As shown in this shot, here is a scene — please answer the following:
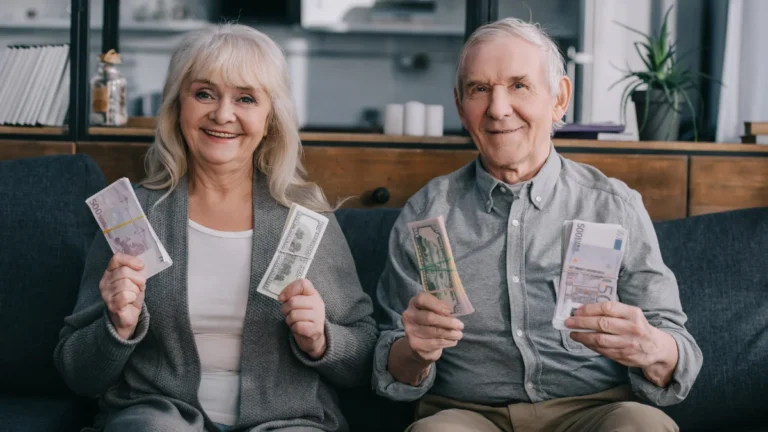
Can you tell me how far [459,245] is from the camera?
189 centimetres

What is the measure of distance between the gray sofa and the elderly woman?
0.17 meters

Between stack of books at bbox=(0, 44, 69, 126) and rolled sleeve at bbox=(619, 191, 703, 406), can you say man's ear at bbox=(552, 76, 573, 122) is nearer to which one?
rolled sleeve at bbox=(619, 191, 703, 406)

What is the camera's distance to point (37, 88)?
247cm

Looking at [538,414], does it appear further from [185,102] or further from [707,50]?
[707,50]

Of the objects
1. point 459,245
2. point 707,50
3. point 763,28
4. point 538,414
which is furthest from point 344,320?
point 707,50

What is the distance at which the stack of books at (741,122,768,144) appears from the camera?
2.36 meters

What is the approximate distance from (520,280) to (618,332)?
0.30 m

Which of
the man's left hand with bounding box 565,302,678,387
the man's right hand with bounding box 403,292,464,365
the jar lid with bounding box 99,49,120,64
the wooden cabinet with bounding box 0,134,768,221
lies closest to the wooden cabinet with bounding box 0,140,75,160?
the wooden cabinet with bounding box 0,134,768,221

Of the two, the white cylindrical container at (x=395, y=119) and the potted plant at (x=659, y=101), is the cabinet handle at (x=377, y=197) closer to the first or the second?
the white cylindrical container at (x=395, y=119)

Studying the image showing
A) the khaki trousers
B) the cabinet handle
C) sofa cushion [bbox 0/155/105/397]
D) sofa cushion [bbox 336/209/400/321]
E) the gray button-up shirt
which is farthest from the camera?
the cabinet handle

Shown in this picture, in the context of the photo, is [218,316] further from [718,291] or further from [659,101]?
[659,101]

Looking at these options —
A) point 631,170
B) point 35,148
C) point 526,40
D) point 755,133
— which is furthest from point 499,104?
point 35,148

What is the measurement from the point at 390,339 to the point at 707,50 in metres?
2.86

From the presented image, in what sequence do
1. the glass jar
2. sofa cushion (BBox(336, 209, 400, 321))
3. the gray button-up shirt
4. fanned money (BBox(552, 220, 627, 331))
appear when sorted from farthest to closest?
the glass jar
sofa cushion (BBox(336, 209, 400, 321))
the gray button-up shirt
fanned money (BBox(552, 220, 627, 331))
